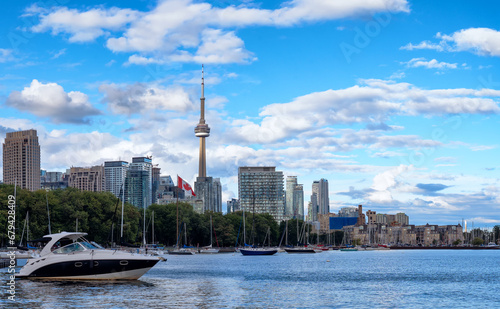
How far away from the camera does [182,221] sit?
638 feet

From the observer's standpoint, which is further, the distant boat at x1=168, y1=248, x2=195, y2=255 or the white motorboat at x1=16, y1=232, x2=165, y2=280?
the distant boat at x1=168, y1=248, x2=195, y2=255

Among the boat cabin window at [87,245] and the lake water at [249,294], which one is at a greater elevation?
the boat cabin window at [87,245]

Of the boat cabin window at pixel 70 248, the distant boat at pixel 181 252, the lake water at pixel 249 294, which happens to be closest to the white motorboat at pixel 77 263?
the boat cabin window at pixel 70 248

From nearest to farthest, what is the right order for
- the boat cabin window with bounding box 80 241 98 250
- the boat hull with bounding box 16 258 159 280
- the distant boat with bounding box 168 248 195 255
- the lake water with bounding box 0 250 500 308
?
the lake water with bounding box 0 250 500 308 → the boat hull with bounding box 16 258 159 280 → the boat cabin window with bounding box 80 241 98 250 → the distant boat with bounding box 168 248 195 255

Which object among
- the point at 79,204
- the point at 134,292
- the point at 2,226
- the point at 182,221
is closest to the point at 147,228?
the point at 182,221

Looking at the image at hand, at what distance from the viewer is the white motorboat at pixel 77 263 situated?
57375mm

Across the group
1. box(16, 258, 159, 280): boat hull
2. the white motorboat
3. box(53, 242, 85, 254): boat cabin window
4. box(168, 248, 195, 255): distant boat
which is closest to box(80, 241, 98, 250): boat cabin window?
the white motorboat

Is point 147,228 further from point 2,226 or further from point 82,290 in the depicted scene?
point 82,290

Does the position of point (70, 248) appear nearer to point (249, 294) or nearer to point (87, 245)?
point (87, 245)

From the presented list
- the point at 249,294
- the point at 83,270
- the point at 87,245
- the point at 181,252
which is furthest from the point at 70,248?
the point at 181,252

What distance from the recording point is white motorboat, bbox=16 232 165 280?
57.4 meters

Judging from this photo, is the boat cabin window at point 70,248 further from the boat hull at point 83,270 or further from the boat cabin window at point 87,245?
the boat hull at point 83,270

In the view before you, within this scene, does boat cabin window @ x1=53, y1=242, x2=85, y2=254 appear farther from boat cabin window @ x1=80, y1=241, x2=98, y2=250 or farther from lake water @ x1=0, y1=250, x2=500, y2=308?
lake water @ x1=0, y1=250, x2=500, y2=308

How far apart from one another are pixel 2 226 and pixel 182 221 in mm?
76446
